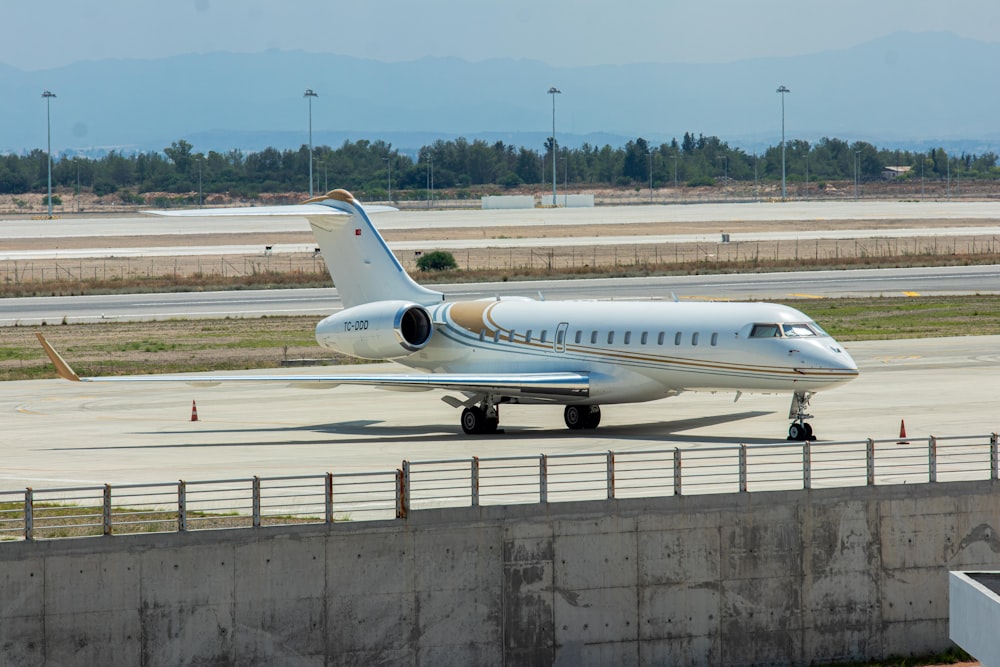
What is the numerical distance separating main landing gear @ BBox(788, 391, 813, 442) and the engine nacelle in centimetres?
1025

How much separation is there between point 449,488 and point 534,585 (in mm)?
2107

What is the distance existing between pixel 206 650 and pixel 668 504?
307 inches

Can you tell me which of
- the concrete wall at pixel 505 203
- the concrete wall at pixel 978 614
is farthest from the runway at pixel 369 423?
the concrete wall at pixel 505 203

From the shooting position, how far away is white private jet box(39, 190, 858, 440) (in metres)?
30.4

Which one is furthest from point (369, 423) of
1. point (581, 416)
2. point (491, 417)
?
point (581, 416)

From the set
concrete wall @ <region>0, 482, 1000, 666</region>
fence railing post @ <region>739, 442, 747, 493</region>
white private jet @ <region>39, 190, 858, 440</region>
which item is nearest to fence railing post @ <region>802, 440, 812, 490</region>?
concrete wall @ <region>0, 482, 1000, 666</region>

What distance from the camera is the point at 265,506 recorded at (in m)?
22.5

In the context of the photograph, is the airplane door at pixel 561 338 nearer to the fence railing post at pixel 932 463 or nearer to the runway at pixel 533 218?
the fence railing post at pixel 932 463

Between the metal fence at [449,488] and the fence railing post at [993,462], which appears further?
the fence railing post at [993,462]

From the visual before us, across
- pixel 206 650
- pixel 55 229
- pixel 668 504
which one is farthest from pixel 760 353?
pixel 55 229

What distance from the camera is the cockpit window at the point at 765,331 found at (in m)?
30.4

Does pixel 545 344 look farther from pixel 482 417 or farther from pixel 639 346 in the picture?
pixel 639 346

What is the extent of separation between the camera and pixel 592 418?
3362 centimetres

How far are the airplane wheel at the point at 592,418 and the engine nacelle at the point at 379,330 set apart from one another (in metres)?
5.03
